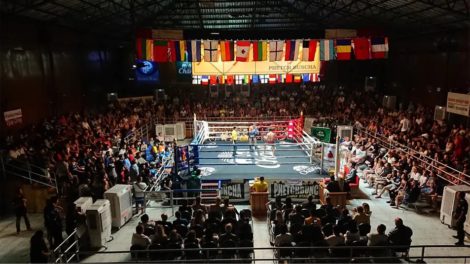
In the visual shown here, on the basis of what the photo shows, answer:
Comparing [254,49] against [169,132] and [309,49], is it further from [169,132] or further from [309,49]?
[169,132]

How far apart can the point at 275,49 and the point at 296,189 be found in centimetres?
702

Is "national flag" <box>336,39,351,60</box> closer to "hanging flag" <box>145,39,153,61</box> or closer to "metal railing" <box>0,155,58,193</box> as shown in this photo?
"hanging flag" <box>145,39,153,61</box>

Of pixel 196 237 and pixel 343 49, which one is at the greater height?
pixel 343 49

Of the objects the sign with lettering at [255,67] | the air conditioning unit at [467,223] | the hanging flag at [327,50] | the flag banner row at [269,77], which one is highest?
the hanging flag at [327,50]

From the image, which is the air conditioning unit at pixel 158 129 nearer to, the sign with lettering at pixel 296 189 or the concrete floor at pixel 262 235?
the concrete floor at pixel 262 235

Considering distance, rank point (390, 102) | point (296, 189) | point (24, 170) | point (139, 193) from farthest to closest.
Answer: point (390, 102), point (296, 189), point (24, 170), point (139, 193)

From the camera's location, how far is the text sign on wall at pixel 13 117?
15666 millimetres

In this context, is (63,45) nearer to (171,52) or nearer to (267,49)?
(171,52)

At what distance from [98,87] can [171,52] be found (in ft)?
40.7

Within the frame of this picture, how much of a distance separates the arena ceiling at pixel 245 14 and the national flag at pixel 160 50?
1762 millimetres

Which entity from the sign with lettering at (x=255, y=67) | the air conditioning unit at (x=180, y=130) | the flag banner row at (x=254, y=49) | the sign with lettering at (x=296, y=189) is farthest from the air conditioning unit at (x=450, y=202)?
the air conditioning unit at (x=180, y=130)

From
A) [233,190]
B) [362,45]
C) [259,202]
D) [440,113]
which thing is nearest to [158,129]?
[233,190]

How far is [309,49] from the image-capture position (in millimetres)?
17016

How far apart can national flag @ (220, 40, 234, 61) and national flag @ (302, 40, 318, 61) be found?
135 inches
